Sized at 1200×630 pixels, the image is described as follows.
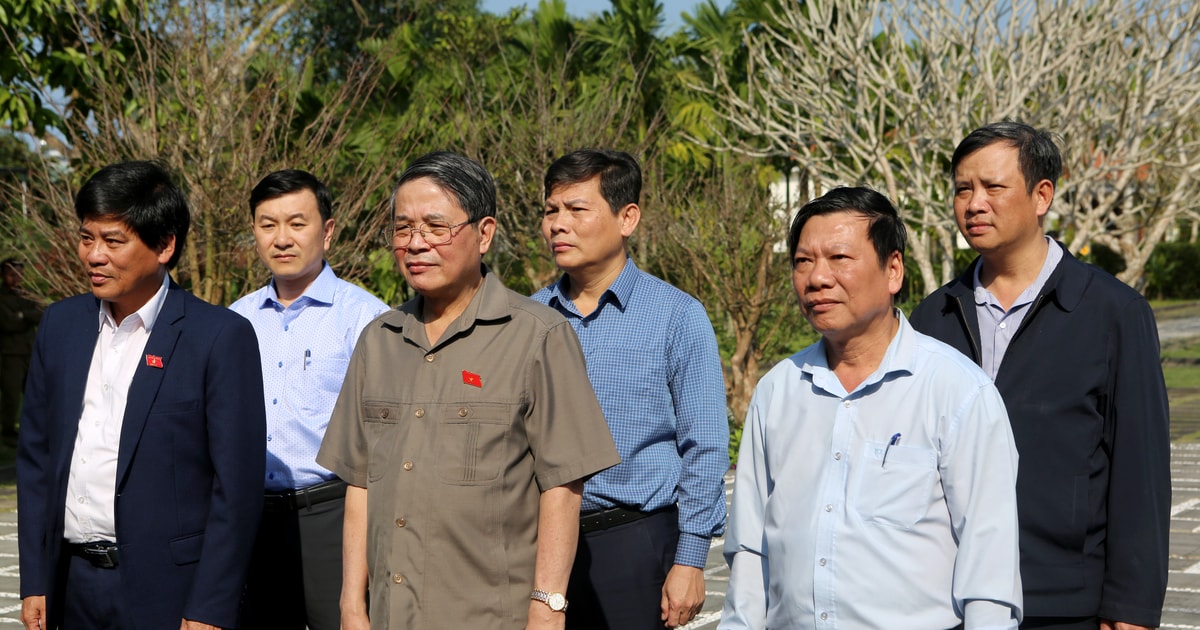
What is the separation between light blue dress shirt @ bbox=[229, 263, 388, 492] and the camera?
4703mm

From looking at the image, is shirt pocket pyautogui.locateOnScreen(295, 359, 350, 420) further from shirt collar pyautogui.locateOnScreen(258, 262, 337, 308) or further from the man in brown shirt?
the man in brown shirt

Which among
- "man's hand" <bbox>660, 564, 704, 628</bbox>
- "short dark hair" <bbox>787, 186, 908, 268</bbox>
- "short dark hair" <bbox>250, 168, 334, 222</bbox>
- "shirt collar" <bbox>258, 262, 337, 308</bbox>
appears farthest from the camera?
"short dark hair" <bbox>250, 168, 334, 222</bbox>

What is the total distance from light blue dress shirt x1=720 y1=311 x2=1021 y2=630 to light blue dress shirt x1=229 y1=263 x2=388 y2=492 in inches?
82.9

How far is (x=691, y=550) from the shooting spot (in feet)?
A: 13.7

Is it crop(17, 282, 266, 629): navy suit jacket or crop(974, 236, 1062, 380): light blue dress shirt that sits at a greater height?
crop(974, 236, 1062, 380): light blue dress shirt

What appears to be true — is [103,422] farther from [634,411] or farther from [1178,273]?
[1178,273]

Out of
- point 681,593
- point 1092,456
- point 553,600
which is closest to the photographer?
point 553,600

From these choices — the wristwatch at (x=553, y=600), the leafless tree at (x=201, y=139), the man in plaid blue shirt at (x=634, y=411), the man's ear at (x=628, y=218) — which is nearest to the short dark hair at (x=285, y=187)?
the man in plaid blue shirt at (x=634, y=411)

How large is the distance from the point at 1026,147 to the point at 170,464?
256 cm

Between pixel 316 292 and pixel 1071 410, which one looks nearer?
pixel 1071 410

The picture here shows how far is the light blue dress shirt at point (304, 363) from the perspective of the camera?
4.70 meters

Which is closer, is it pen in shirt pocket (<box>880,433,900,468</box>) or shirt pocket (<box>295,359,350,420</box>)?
pen in shirt pocket (<box>880,433,900,468</box>)

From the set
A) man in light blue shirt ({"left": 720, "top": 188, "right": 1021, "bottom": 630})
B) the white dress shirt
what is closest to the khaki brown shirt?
man in light blue shirt ({"left": 720, "top": 188, "right": 1021, "bottom": 630})

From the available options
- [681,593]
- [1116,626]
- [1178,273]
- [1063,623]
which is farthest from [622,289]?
[1178,273]
